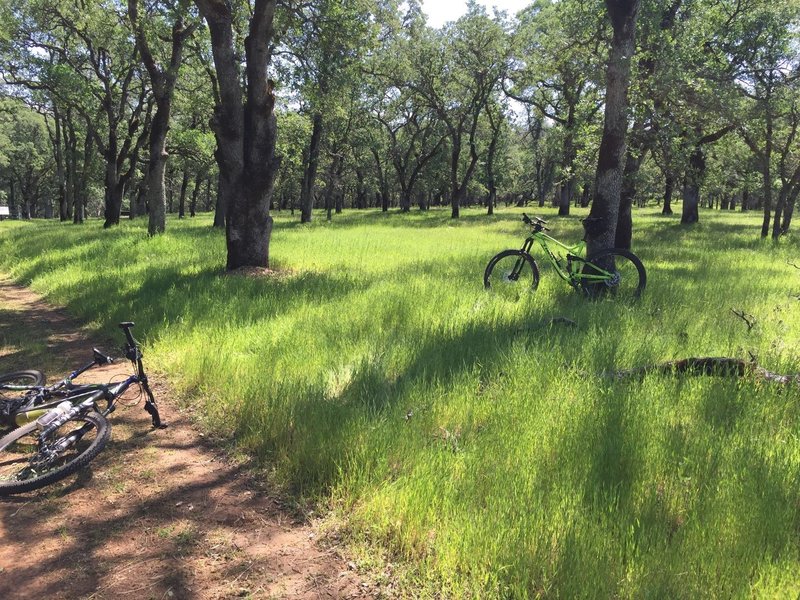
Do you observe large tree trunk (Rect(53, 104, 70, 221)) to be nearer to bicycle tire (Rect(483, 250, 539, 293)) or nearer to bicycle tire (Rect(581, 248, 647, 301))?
bicycle tire (Rect(483, 250, 539, 293))

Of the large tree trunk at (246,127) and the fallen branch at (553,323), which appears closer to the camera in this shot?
the fallen branch at (553,323)

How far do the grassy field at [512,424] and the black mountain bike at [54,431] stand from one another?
0.84 m

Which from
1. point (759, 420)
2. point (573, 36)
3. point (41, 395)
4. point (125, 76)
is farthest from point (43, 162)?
point (759, 420)

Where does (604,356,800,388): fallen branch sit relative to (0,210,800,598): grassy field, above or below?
above

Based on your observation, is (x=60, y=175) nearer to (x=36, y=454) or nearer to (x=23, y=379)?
(x=23, y=379)

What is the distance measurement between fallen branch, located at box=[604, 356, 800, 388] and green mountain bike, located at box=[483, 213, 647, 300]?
11.0ft

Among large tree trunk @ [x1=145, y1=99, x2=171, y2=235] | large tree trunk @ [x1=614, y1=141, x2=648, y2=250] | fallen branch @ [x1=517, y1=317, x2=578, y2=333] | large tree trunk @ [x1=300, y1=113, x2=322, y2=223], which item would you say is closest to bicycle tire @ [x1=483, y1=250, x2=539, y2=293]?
fallen branch @ [x1=517, y1=317, x2=578, y2=333]

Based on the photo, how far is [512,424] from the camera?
3.46 meters

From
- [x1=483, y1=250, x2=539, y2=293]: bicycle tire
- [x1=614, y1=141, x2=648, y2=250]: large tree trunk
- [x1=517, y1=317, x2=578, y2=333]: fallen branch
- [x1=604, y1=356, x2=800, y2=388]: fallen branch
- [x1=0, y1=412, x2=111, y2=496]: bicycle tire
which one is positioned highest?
[x1=614, y1=141, x2=648, y2=250]: large tree trunk

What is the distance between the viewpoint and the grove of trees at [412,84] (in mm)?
8188

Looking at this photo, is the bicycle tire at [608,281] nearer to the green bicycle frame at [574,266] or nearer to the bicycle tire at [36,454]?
the green bicycle frame at [574,266]

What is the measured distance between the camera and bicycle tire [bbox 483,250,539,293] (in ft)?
26.3

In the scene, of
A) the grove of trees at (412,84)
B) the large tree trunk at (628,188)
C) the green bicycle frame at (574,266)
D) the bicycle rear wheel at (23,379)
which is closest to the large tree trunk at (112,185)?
the grove of trees at (412,84)

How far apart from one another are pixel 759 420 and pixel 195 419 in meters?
4.37
